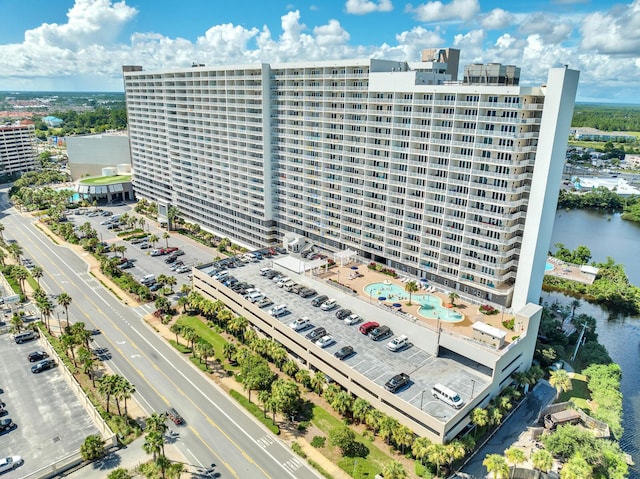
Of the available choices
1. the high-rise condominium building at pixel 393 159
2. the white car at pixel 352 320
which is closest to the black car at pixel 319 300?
the white car at pixel 352 320

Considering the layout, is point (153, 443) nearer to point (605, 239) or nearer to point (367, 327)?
point (367, 327)

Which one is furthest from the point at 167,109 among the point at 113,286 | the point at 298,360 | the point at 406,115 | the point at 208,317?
the point at 298,360

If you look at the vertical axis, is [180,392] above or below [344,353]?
below

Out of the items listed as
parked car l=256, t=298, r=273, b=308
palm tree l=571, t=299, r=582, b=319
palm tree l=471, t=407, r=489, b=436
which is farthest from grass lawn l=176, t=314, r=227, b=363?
palm tree l=571, t=299, r=582, b=319

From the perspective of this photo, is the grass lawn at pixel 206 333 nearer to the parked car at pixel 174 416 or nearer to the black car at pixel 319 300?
the parked car at pixel 174 416

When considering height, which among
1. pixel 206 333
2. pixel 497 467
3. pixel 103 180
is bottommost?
pixel 206 333

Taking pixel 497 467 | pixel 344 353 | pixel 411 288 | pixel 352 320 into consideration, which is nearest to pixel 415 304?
pixel 411 288

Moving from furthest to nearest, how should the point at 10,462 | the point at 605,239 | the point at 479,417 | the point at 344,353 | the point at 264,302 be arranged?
the point at 605,239 → the point at 264,302 → the point at 344,353 → the point at 479,417 → the point at 10,462

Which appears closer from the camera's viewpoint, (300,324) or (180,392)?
(180,392)
